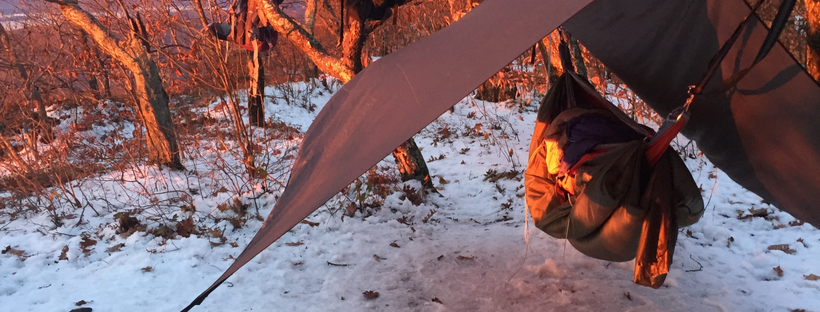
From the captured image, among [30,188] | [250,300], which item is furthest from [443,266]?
[30,188]

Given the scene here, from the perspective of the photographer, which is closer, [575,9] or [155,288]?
[575,9]

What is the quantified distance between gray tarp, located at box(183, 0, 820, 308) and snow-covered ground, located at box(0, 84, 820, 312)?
753mm

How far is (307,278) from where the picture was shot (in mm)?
3105

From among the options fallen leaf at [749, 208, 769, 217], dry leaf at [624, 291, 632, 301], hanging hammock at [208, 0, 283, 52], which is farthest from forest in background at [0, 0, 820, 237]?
dry leaf at [624, 291, 632, 301]

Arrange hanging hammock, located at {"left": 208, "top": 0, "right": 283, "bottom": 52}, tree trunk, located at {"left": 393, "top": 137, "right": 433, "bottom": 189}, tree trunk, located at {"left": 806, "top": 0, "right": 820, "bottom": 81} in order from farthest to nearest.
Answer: tree trunk, located at {"left": 393, "top": 137, "right": 433, "bottom": 189}
hanging hammock, located at {"left": 208, "top": 0, "right": 283, "bottom": 52}
tree trunk, located at {"left": 806, "top": 0, "right": 820, "bottom": 81}

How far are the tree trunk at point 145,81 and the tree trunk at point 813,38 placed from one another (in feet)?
18.4

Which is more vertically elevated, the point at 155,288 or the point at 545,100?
the point at 545,100

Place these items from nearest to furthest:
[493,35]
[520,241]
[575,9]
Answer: [575,9] → [493,35] → [520,241]

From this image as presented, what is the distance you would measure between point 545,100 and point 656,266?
1425 millimetres

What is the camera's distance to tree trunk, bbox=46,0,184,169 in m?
4.90

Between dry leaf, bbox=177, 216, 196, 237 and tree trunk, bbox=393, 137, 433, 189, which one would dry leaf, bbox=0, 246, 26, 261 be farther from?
tree trunk, bbox=393, 137, 433, 189

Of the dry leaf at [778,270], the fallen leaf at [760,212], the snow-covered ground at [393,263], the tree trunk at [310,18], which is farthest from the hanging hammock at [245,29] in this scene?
the fallen leaf at [760,212]

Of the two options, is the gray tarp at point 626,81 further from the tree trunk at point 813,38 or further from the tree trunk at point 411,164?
the tree trunk at point 411,164

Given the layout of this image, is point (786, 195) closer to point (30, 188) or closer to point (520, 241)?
point (520, 241)
